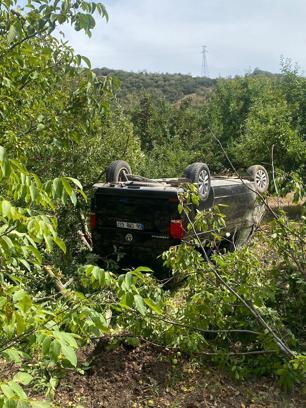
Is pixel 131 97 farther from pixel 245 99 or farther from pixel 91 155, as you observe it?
pixel 91 155

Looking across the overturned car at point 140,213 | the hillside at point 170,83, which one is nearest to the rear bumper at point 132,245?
the overturned car at point 140,213

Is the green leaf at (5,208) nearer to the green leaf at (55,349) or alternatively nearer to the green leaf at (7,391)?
the green leaf at (55,349)

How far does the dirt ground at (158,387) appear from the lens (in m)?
3.81

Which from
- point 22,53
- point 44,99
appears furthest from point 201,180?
point 22,53

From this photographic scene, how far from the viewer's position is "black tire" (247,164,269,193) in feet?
31.4

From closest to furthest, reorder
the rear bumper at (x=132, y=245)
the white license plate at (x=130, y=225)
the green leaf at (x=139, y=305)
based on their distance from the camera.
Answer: the green leaf at (x=139, y=305), the rear bumper at (x=132, y=245), the white license plate at (x=130, y=225)

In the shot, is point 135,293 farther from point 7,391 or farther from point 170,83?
point 170,83

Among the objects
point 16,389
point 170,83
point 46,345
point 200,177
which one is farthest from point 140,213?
point 170,83

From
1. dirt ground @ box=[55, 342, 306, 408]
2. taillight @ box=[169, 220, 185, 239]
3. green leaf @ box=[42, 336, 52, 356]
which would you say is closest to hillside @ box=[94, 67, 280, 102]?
taillight @ box=[169, 220, 185, 239]

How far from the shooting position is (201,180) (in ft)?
23.2

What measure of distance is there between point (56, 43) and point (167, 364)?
11.1 feet

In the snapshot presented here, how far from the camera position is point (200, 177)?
704cm

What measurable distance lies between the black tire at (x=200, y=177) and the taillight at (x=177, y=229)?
2.50 ft

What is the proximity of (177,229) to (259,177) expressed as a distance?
3.99 metres
